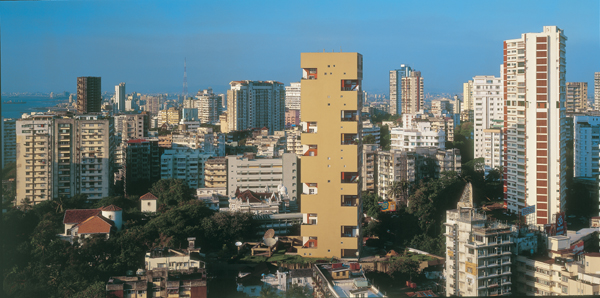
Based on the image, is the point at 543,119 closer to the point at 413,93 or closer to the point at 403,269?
the point at 403,269

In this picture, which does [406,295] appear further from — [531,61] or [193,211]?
[531,61]

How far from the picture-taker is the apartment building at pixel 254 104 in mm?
17531

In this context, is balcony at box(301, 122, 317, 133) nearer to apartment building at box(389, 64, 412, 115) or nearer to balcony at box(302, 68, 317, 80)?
balcony at box(302, 68, 317, 80)

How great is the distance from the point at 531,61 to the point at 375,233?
2741 millimetres

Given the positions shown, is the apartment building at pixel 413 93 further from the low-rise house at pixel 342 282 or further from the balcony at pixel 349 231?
the low-rise house at pixel 342 282

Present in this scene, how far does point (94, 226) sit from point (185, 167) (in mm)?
4307

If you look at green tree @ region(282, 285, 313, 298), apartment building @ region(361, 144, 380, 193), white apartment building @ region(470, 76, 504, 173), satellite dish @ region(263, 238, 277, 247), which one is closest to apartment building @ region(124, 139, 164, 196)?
apartment building @ region(361, 144, 380, 193)

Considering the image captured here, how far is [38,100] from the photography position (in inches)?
266

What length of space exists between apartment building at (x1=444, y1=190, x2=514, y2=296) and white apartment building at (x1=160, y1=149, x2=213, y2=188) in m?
6.30

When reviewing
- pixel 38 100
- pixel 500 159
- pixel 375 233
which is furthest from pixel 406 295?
pixel 500 159

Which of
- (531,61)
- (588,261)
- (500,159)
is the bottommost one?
(588,261)

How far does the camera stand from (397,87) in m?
20.6

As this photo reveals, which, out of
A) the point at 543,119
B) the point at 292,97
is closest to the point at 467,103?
the point at 292,97

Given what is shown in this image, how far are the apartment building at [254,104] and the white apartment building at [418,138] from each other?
7.17 meters
